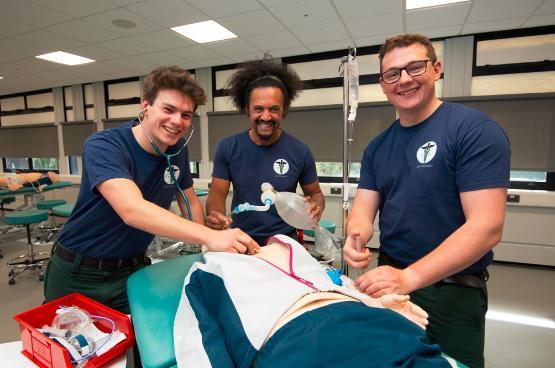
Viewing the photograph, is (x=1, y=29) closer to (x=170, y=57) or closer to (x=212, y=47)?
(x=170, y=57)

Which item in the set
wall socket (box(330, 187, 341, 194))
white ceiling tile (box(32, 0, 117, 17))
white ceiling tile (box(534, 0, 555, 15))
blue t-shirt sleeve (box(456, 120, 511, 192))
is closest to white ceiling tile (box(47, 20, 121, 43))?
white ceiling tile (box(32, 0, 117, 17))

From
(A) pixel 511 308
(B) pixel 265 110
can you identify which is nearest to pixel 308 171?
(B) pixel 265 110

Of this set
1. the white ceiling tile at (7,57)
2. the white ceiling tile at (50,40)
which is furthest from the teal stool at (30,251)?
the white ceiling tile at (7,57)

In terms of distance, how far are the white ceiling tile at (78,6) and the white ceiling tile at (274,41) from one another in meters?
1.39

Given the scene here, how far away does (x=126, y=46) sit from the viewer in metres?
3.57

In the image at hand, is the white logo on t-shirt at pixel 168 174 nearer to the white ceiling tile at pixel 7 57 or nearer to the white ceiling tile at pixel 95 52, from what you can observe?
the white ceiling tile at pixel 95 52

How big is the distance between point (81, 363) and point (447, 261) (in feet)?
3.39

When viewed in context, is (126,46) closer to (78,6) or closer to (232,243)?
(78,6)

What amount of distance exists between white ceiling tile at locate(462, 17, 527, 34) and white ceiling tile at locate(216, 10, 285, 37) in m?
1.93

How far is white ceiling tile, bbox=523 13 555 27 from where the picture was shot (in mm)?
2881

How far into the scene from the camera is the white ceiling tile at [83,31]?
2.99 meters

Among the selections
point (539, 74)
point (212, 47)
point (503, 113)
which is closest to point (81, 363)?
point (212, 47)

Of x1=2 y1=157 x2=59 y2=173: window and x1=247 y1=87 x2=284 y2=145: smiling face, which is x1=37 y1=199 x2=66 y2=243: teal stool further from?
x1=247 y1=87 x2=284 y2=145: smiling face

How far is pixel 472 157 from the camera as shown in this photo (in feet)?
2.94
